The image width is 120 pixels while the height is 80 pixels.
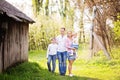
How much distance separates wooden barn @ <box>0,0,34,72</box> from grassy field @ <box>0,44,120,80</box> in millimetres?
404

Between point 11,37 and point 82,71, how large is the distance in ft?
17.4

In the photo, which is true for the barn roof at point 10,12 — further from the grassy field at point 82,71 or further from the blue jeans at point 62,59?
the blue jeans at point 62,59

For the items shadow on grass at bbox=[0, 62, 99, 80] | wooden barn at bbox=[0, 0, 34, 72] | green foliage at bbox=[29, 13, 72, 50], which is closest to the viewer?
shadow on grass at bbox=[0, 62, 99, 80]

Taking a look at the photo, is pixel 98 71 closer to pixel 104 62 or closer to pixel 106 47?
pixel 104 62

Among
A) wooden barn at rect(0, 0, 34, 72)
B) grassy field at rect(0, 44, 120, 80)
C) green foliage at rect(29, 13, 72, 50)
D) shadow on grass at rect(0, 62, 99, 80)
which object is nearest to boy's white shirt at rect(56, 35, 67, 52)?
grassy field at rect(0, 44, 120, 80)

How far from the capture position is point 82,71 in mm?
17844

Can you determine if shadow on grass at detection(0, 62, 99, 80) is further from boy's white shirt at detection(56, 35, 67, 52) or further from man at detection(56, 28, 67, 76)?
boy's white shirt at detection(56, 35, 67, 52)

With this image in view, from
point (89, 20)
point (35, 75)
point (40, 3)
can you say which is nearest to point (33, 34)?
point (40, 3)

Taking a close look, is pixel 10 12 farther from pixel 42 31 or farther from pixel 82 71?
pixel 42 31

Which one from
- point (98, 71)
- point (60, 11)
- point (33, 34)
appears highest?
point (60, 11)

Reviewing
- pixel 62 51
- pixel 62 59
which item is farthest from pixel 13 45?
pixel 62 59

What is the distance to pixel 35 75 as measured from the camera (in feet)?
43.4

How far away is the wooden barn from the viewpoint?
12195 millimetres

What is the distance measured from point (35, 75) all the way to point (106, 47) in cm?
938
